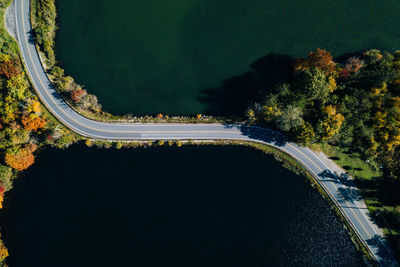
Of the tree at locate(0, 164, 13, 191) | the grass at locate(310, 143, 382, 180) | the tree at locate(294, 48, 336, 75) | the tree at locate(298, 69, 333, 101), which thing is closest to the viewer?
the tree at locate(298, 69, 333, 101)

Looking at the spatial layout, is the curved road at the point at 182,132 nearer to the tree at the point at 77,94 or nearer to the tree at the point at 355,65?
the tree at the point at 77,94

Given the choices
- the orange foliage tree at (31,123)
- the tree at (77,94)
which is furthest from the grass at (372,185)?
the orange foliage tree at (31,123)

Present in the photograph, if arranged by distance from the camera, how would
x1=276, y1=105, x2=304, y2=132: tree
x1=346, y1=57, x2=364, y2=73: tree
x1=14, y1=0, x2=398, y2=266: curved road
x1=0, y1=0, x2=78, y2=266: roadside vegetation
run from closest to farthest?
x1=276, y1=105, x2=304, y2=132: tree
x1=346, y1=57, x2=364, y2=73: tree
x1=0, y1=0, x2=78, y2=266: roadside vegetation
x1=14, y1=0, x2=398, y2=266: curved road

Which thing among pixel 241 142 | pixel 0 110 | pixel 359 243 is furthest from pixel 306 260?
pixel 0 110

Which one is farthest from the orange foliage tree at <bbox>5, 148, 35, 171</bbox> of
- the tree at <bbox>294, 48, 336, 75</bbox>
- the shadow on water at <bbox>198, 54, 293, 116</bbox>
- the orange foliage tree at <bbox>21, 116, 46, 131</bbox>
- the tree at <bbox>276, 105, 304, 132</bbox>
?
the tree at <bbox>294, 48, 336, 75</bbox>

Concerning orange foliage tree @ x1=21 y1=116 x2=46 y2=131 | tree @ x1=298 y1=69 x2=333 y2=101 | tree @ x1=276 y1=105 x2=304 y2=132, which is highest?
tree @ x1=298 y1=69 x2=333 y2=101

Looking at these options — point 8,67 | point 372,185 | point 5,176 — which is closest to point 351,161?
point 372,185

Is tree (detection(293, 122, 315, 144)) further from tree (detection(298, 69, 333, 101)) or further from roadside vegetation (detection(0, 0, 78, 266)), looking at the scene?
roadside vegetation (detection(0, 0, 78, 266))

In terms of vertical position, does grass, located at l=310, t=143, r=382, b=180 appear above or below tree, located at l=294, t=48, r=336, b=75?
below
